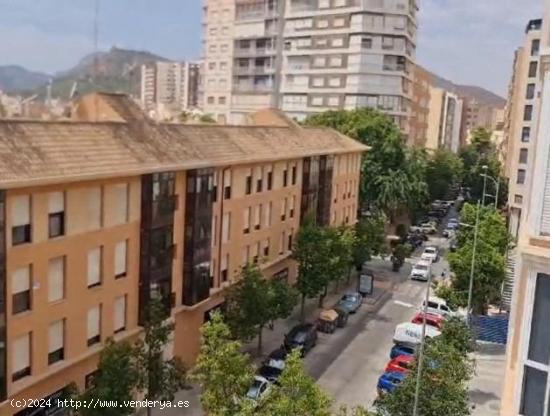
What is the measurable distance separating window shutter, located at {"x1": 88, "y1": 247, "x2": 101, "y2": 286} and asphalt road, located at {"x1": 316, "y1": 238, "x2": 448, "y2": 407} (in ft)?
35.6

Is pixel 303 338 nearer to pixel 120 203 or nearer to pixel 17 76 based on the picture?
pixel 120 203

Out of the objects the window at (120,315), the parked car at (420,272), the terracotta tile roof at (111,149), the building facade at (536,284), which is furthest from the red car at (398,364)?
the building facade at (536,284)

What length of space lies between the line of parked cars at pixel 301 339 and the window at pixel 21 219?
28.5ft

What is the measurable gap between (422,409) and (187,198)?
489 inches

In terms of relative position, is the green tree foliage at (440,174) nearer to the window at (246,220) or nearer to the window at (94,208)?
the window at (246,220)

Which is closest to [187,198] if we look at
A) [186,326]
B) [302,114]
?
[186,326]

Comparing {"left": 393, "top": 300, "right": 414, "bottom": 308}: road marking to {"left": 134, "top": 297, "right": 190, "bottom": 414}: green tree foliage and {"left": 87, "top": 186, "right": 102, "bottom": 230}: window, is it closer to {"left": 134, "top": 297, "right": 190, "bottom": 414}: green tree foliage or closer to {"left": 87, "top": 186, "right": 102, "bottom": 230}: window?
{"left": 134, "top": 297, "right": 190, "bottom": 414}: green tree foliage

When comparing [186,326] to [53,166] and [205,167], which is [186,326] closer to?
[205,167]

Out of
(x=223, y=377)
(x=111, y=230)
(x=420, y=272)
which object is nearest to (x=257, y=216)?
(x=111, y=230)

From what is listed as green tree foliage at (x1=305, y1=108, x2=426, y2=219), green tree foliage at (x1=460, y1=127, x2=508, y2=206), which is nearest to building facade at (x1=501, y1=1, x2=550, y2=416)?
green tree foliage at (x1=305, y1=108, x2=426, y2=219)

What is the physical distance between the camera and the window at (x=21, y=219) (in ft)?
56.0

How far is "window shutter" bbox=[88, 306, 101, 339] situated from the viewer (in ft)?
66.8

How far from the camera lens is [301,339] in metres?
29.3

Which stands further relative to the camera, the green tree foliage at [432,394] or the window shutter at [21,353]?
the window shutter at [21,353]
